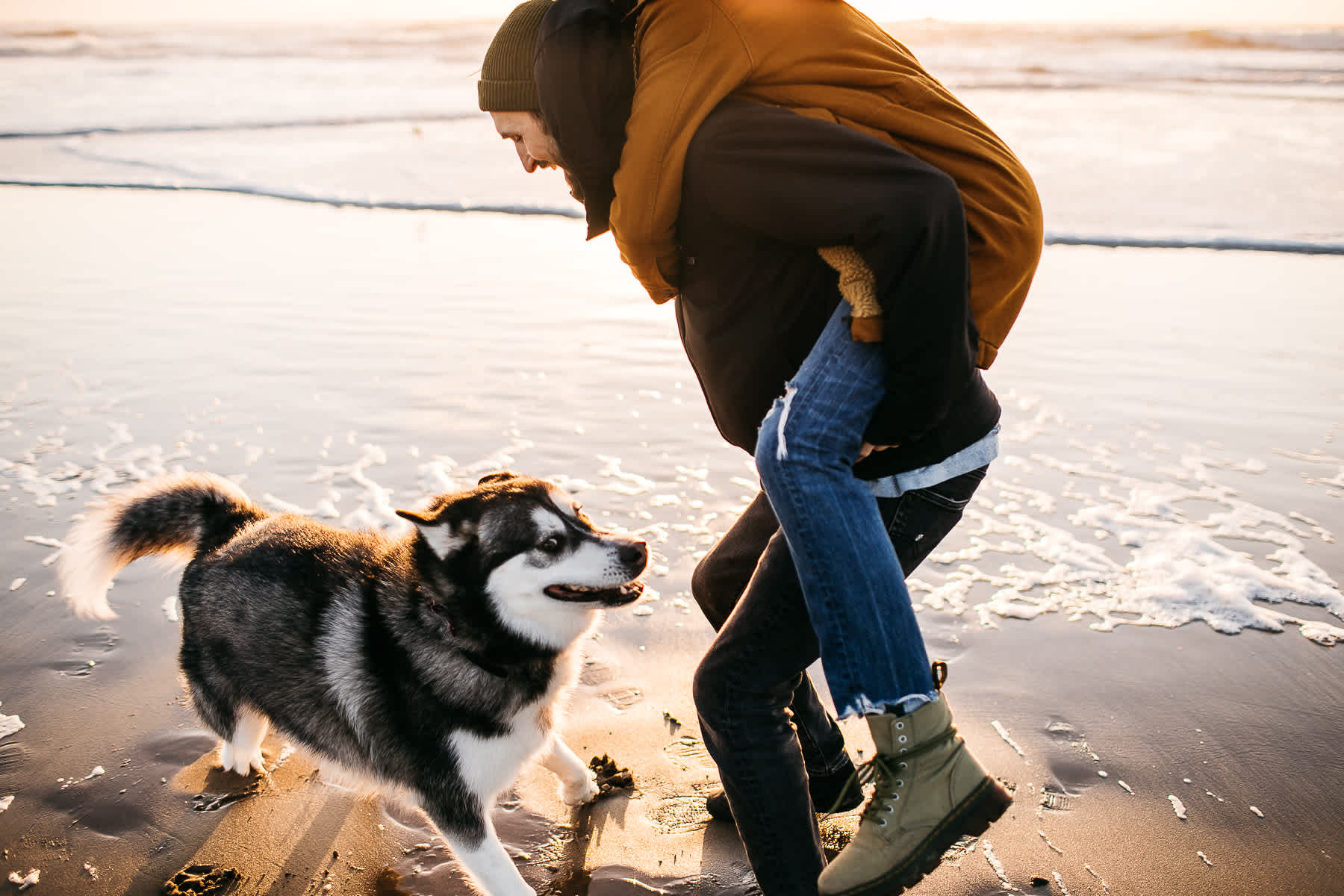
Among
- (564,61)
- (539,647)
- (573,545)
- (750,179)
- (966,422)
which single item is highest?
(564,61)

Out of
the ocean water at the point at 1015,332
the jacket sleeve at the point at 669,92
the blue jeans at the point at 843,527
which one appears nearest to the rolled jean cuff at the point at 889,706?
the blue jeans at the point at 843,527

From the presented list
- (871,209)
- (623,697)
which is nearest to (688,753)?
(623,697)

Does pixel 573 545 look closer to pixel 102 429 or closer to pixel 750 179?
pixel 750 179

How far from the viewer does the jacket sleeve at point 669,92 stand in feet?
5.58

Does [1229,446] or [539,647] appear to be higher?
[539,647]

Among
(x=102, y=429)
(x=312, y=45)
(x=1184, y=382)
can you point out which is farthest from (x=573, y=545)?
(x=312, y=45)

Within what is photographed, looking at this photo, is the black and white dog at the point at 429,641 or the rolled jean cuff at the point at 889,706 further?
the black and white dog at the point at 429,641

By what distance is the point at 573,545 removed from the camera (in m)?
2.90

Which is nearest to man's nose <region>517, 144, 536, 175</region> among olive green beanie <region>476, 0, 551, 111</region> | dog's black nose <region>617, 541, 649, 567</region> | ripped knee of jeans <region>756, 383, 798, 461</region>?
olive green beanie <region>476, 0, 551, 111</region>

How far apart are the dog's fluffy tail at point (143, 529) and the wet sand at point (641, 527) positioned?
48 centimetres

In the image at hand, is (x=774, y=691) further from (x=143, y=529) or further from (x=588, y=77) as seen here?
(x=143, y=529)

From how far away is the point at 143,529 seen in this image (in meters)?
3.37

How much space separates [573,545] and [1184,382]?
17.4 feet

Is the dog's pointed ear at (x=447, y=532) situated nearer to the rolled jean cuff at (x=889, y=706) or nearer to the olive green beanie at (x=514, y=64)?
the olive green beanie at (x=514, y=64)
